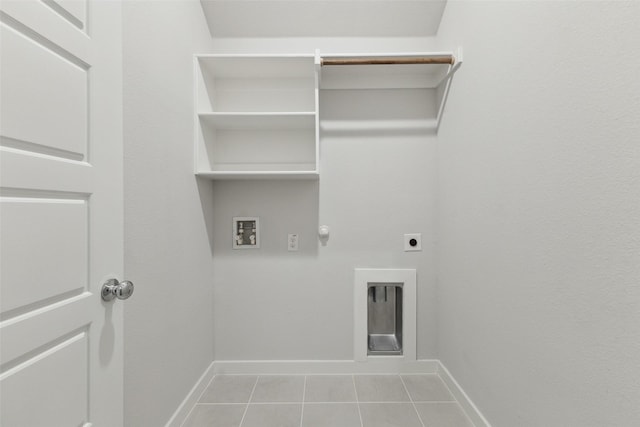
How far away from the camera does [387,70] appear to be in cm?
189

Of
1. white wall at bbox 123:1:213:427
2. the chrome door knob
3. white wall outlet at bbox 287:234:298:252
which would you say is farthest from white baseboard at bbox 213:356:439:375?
the chrome door knob

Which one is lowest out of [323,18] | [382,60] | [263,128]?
[263,128]

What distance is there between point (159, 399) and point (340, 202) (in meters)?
1.46

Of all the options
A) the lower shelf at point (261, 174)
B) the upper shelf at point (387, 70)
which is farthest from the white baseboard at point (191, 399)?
the upper shelf at point (387, 70)

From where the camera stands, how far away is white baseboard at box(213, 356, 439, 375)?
2.00 metres

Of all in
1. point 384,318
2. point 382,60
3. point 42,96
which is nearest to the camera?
point 42,96

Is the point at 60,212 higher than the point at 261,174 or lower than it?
lower

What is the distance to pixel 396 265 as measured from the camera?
A: 6.62ft

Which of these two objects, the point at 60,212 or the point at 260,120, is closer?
the point at 60,212

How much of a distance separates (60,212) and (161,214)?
0.62m

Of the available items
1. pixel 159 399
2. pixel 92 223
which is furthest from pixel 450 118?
pixel 159 399

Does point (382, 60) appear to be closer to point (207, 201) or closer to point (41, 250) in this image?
point (207, 201)

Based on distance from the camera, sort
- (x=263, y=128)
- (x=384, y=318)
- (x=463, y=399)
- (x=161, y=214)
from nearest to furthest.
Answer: (x=161, y=214)
(x=463, y=399)
(x=263, y=128)
(x=384, y=318)

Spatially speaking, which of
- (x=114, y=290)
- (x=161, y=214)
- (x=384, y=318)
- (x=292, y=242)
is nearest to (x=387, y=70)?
(x=292, y=242)
